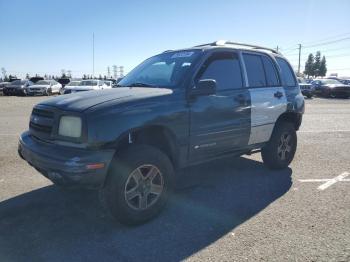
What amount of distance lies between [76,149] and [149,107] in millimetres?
886

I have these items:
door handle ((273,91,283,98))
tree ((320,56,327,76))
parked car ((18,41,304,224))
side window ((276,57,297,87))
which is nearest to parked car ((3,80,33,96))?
parked car ((18,41,304,224))

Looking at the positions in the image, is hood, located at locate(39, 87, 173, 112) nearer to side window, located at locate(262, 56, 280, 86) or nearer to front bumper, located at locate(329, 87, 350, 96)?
side window, located at locate(262, 56, 280, 86)

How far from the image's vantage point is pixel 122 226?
379 centimetres

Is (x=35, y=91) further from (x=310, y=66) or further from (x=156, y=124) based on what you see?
(x=310, y=66)

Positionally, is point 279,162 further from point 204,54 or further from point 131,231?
point 131,231

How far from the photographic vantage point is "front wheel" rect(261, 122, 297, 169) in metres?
5.76

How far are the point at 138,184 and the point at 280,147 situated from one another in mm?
3107

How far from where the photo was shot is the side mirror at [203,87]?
411cm

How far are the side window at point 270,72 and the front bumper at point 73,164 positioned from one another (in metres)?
3.15

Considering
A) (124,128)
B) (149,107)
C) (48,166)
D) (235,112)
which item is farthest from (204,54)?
(48,166)

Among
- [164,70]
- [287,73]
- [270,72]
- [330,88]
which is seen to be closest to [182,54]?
[164,70]

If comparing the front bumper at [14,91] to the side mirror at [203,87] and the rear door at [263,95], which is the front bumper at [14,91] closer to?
the rear door at [263,95]

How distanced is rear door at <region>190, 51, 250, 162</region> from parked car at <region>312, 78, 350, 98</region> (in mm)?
27295

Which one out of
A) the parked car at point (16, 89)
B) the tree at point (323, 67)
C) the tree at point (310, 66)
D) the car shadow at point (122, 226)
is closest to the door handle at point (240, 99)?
the car shadow at point (122, 226)
